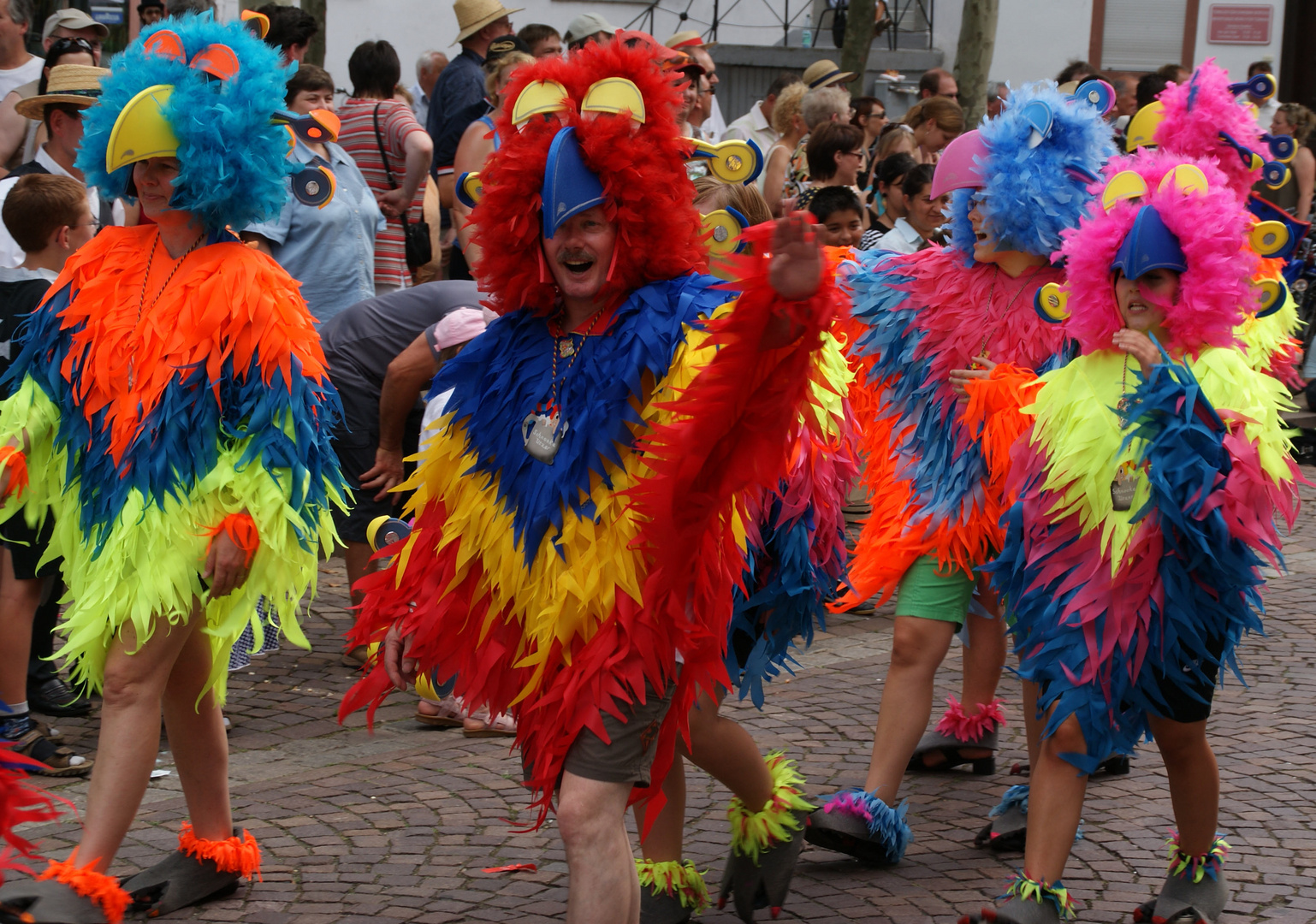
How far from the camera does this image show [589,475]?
124 inches

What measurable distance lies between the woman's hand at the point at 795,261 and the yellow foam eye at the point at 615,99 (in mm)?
700

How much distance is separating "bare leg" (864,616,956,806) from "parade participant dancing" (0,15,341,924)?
5.60ft

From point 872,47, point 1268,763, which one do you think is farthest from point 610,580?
point 872,47

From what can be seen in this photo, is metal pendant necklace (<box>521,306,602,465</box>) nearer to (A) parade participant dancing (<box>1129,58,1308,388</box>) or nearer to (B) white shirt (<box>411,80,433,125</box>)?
(A) parade participant dancing (<box>1129,58,1308,388</box>)

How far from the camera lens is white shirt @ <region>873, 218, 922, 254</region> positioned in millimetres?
6676

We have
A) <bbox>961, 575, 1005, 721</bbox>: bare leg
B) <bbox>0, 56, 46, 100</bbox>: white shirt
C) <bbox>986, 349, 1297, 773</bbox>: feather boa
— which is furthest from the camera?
<bbox>0, 56, 46, 100</bbox>: white shirt

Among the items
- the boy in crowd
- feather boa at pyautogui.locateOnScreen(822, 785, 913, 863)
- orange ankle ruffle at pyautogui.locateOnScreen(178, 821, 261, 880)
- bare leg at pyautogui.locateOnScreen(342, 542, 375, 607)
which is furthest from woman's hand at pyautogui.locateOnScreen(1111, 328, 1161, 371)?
the boy in crowd

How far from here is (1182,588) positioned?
3605 mm

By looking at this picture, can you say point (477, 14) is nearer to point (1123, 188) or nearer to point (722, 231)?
point (722, 231)

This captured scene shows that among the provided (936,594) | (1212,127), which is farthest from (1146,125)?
(936,594)

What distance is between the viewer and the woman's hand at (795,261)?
8.55ft

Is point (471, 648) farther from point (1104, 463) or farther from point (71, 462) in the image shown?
point (1104, 463)

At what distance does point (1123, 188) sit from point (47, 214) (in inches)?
142

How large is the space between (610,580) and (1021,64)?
20671 mm
